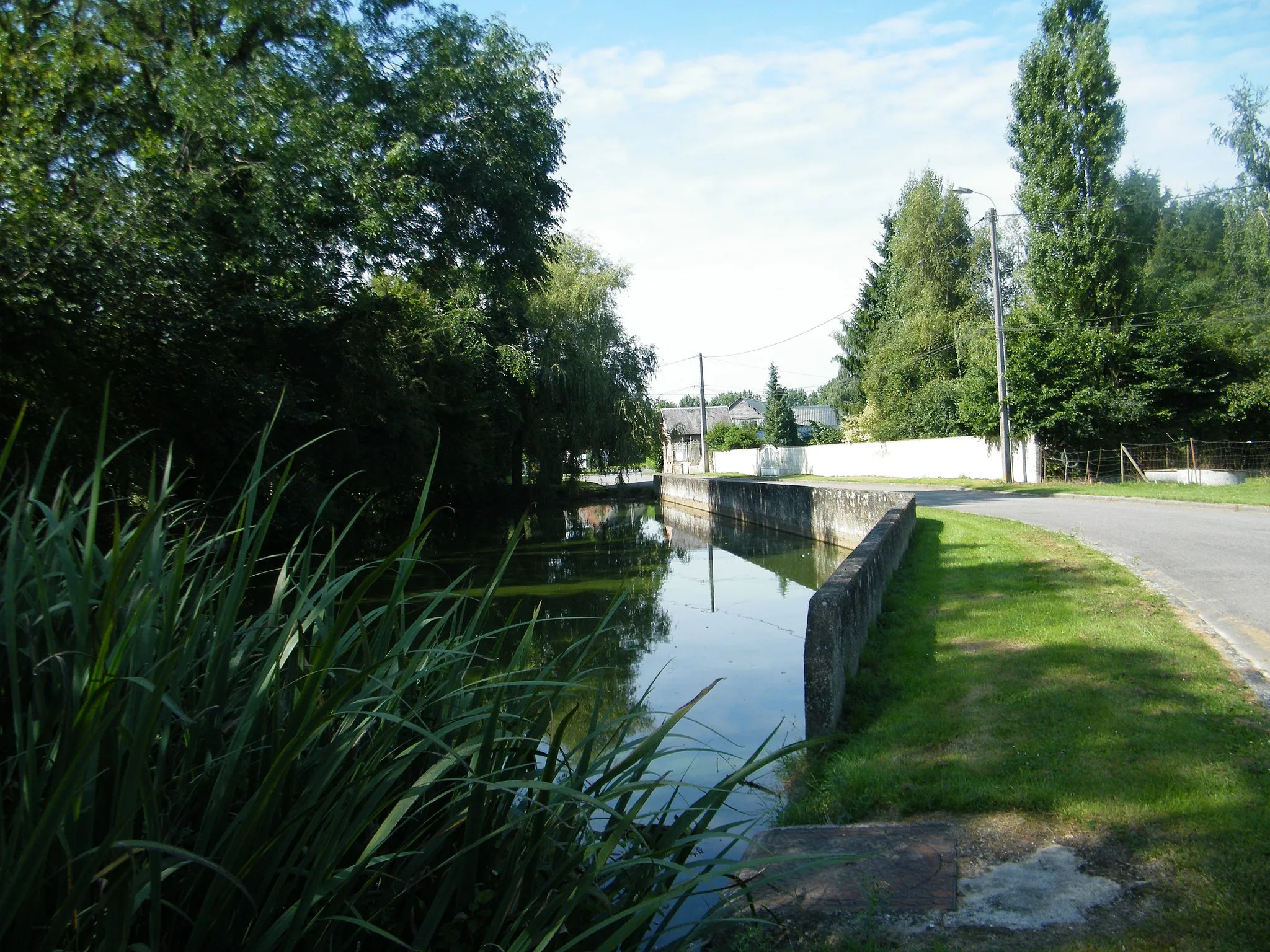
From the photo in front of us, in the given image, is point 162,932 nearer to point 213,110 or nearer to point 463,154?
point 213,110

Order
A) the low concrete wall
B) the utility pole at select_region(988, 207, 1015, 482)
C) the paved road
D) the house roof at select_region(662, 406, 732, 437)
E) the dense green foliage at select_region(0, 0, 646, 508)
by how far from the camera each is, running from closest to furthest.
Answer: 1. the low concrete wall
2. the paved road
3. the dense green foliage at select_region(0, 0, 646, 508)
4. the utility pole at select_region(988, 207, 1015, 482)
5. the house roof at select_region(662, 406, 732, 437)

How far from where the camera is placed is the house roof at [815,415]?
3716 inches

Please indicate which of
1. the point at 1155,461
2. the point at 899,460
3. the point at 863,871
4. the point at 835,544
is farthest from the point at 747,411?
the point at 863,871

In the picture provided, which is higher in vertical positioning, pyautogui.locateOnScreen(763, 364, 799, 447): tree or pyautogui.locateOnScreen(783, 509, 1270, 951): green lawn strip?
pyautogui.locateOnScreen(763, 364, 799, 447): tree

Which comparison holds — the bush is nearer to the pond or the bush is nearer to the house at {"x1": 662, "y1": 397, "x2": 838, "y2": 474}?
the house at {"x1": 662, "y1": 397, "x2": 838, "y2": 474}

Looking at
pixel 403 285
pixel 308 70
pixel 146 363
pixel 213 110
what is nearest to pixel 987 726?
pixel 146 363

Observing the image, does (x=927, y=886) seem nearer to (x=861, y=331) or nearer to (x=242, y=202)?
(x=242, y=202)

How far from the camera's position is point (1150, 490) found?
2225 cm

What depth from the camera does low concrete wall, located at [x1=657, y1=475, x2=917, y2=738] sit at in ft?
17.9

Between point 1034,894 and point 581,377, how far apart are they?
31.0 metres

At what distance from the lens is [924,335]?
140 ft

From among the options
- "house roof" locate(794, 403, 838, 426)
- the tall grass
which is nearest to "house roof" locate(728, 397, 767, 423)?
"house roof" locate(794, 403, 838, 426)

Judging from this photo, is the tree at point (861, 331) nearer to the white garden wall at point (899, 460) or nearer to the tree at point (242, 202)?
the white garden wall at point (899, 460)

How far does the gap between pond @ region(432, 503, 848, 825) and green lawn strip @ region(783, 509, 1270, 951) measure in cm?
70
